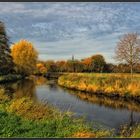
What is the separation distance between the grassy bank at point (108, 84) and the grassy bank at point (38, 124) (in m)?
11.4

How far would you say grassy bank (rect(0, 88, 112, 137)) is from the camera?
10.3 m

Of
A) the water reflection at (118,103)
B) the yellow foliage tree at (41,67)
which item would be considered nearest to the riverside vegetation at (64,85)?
the yellow foliage tree at (41,67)

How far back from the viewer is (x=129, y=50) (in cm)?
2275

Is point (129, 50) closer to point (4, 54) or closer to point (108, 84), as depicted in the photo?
point (108, 84)

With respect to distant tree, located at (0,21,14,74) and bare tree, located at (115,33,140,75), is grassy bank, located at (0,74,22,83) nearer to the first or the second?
distant tree, located at (0,21,14,74)

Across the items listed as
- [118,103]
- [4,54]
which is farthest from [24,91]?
[4,54]

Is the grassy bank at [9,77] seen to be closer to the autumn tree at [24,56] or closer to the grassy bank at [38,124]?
the autumn tree at [24,56]

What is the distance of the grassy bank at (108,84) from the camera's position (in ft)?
80.6

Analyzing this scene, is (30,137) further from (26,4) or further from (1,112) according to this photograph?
(26,4)

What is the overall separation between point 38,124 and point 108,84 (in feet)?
55.3

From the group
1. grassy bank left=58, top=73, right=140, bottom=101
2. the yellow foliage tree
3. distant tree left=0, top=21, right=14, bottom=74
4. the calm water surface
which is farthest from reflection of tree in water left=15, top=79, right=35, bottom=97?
distant tree left=0, top=21, right=14, bottom=74

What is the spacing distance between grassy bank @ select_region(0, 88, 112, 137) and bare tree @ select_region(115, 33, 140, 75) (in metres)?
9.35

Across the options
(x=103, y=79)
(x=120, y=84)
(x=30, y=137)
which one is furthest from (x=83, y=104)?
(x=30, y=137)

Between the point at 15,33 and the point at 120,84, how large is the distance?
10111 millimetres
